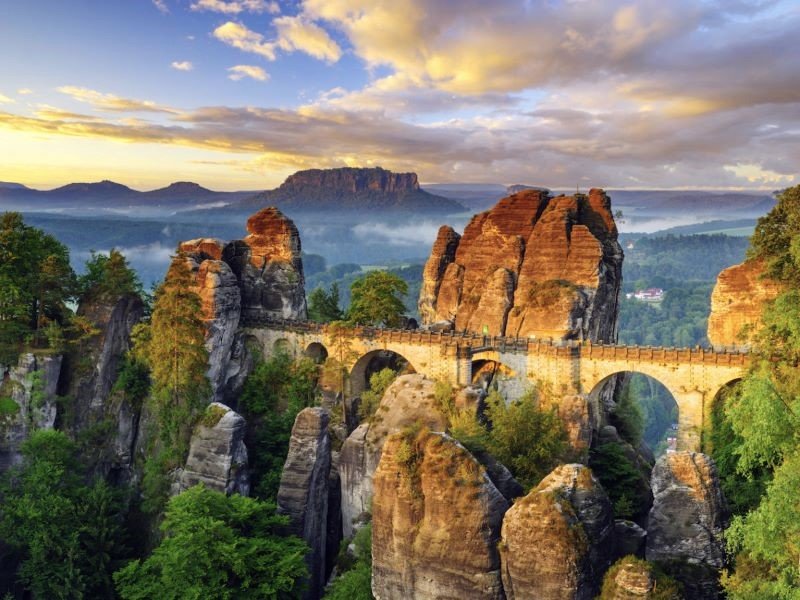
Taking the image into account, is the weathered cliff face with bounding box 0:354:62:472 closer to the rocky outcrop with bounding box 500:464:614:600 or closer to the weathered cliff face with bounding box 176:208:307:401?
the weathered cliff face with bounding box 176:208:307:401

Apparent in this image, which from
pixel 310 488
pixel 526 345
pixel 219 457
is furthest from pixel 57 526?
pixel 526 345

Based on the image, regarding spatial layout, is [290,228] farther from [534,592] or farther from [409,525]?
[534,592]

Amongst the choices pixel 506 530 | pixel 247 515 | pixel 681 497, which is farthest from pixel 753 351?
pixel 247 515

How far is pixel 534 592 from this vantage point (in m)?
19.9

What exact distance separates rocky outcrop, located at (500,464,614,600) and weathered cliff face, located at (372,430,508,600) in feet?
2.68

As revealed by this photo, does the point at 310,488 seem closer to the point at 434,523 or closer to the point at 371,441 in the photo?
the point at 371,441

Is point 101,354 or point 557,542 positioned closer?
point 557,542

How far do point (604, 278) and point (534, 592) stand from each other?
102ft

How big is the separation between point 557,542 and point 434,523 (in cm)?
408

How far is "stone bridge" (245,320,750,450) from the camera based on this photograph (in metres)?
38.9

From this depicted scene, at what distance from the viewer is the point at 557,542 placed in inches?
776

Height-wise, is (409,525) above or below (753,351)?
below

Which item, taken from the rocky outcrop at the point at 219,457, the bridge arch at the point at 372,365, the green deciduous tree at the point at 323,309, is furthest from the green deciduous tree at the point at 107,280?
the green deciduous tree at the point at 323,309

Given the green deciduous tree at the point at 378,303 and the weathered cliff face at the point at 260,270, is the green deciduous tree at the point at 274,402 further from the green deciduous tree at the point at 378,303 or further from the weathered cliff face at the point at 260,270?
the green deciduous tree at the point at 378,303
